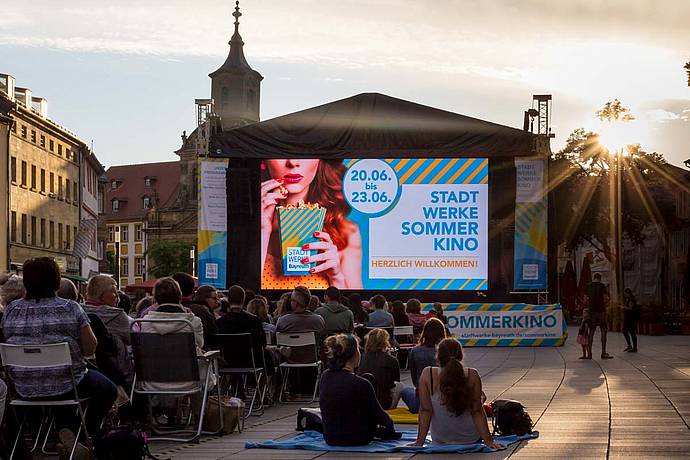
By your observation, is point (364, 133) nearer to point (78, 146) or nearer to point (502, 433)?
point (502, 433)

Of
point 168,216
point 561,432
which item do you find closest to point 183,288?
point 561,432

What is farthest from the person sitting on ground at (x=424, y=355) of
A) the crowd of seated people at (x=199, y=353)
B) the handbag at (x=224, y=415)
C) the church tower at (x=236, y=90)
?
the church tower at (x=236, y=90)

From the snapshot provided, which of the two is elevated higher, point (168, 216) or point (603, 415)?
point (168, 216)

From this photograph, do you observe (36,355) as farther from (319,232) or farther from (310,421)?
(319,232)

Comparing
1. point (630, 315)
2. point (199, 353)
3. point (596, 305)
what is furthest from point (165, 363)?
point (630, 315)

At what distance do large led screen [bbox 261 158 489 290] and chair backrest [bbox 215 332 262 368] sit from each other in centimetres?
1913

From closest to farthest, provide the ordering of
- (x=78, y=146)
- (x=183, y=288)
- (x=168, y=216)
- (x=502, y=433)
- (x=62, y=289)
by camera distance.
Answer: (x=62, y=289) < (x=502, y=433) < (x=183, y=288) < (x=78, y=146) < (x=168, y=216)

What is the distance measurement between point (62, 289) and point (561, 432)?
5.00 m

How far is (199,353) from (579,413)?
477cm

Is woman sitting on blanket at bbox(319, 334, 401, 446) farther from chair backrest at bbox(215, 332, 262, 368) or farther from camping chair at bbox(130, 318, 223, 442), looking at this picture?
chair backrest at bbox(215, 332, 262, 368)

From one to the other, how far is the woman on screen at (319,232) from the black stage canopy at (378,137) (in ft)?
1.34

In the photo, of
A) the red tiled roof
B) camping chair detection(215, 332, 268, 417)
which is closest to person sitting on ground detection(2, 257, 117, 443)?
camping chair detection(215, 332, 268, 417)

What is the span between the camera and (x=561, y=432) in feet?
41.5

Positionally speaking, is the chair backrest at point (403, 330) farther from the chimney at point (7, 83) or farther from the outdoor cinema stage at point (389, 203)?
the chimney at point (7, 83)
